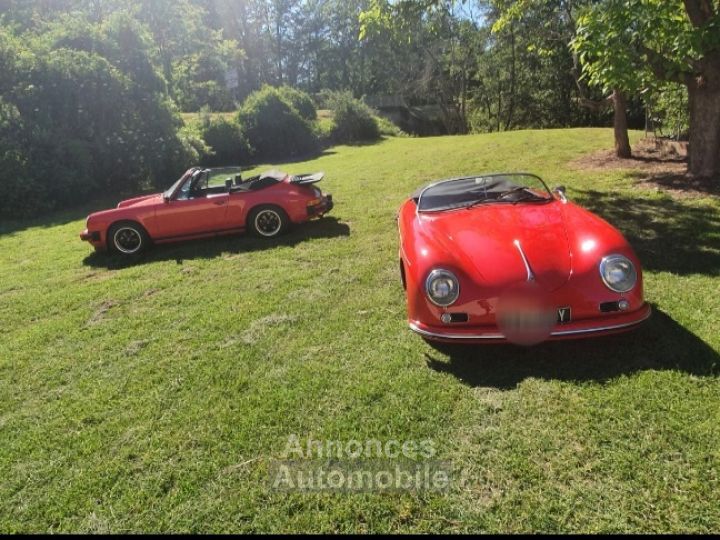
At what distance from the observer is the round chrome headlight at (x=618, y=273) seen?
3.16 metres

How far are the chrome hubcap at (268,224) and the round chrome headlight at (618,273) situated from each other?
4.98 meters

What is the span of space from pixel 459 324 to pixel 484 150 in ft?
43.0

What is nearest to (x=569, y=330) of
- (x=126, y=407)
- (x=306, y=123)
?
(x=126, y=407)

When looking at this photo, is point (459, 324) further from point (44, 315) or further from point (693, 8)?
point (693, 8)

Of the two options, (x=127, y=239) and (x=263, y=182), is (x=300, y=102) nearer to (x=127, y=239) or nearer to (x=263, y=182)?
(x=263, y=182)

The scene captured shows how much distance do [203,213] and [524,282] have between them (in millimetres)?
5271

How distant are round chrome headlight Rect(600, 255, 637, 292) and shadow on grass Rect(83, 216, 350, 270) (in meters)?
4.44

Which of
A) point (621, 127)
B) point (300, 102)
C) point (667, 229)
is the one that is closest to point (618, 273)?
point (667, 229)

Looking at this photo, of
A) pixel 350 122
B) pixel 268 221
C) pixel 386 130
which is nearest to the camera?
pixel 268 221

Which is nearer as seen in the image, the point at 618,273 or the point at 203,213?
the point at 618,273

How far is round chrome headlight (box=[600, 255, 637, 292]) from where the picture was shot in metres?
3.16

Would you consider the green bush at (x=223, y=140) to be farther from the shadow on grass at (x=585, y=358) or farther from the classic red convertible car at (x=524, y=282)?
the shadow on grass at (x=585, y=358)

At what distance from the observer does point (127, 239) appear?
7.15 meters

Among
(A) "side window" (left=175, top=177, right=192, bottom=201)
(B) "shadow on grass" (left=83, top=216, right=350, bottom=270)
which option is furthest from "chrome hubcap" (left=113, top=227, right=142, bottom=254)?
(A) "side window" (left=175, top=177, right=192, bottom=201)
